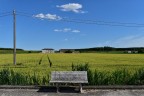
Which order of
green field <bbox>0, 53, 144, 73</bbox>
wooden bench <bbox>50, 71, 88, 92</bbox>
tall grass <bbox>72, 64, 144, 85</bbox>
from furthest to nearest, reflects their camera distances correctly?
1. green field <bbox>0, 53, 144, 73</bbox>
2. tall grass <bbox>72, 64, 144, 85</bbox>
3. wooden bench <bbox>50, 71, 88, 92</bbox>

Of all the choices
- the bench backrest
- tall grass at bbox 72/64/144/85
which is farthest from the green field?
the bench backrest

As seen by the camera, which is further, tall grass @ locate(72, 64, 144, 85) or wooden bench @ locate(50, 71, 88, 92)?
tall grass @ locate(72, 64, 144, 85)

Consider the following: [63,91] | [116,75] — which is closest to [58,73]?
[63,91]

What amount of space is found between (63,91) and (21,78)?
2247 mm

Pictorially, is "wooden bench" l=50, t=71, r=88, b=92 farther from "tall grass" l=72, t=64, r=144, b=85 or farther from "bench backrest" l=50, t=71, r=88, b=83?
"tall grass" l=72, t=64, r=144, b=85

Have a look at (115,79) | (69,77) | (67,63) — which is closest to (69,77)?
(69,77)

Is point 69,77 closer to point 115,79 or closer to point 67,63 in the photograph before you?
point 115,79

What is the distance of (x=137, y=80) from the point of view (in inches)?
589

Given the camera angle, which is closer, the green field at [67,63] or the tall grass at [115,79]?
the tall grass at [115,79]

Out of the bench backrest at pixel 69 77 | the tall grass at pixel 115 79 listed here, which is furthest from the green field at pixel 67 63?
Result: the bench backrest at pixel 69 77

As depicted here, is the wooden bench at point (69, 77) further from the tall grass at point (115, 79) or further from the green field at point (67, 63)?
the green field at point (67, 63)

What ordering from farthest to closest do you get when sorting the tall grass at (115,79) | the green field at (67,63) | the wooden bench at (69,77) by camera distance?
the green field at (67,63), the tall grass at (115,79), the wooden bench at (69,77)

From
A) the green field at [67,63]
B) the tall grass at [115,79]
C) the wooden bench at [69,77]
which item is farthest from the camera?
the green field at [67,63]

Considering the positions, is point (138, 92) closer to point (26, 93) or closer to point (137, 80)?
point (137, 80)
